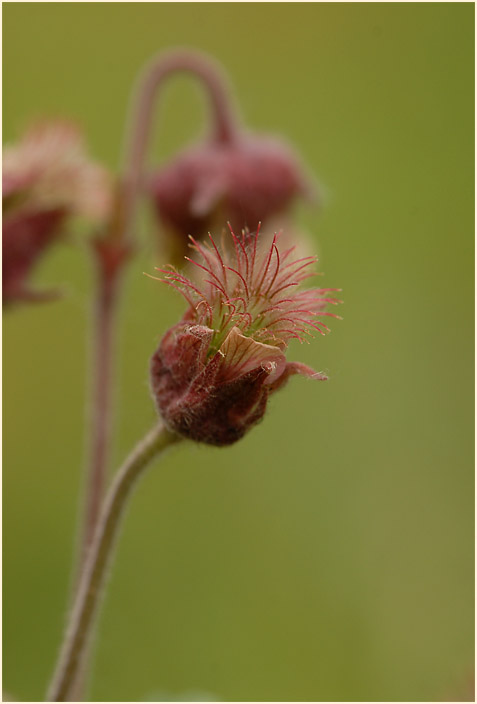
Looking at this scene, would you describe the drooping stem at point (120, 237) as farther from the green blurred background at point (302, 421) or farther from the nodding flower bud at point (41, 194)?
the green blurred background at point (302, 421)

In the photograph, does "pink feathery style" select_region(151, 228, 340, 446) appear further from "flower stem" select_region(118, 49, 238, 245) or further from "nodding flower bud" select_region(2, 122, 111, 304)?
"flower stem" select_region(118, 49, 238, 245)

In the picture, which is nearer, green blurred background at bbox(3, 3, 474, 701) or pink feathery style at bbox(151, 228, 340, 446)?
pink feathery style at bbox(151, 228, 340, 446)

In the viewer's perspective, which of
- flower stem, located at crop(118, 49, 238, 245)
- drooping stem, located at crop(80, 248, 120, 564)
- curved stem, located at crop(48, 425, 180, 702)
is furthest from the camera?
flower stem, located at crop(118, 49, 238, 245)

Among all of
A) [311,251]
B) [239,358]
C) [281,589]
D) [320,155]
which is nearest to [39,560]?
[281,589]

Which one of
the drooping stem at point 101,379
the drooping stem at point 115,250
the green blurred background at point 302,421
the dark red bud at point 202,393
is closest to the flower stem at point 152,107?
the drooping stem at point 115,250

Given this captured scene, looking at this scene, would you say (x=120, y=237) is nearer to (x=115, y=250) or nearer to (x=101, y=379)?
(x=115, y=250)

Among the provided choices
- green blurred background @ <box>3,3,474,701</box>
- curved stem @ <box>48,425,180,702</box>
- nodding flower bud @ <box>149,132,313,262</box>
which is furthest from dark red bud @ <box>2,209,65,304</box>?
green blurred background @ <box>3,3,474,701</box>
